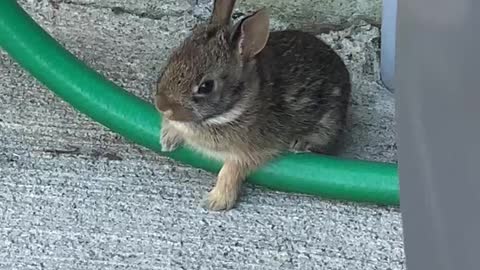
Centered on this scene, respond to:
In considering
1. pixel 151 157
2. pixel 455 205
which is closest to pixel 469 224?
pixel 455 205

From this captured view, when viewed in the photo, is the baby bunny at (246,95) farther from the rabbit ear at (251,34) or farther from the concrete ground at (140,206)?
the concrete ground at (140,206)

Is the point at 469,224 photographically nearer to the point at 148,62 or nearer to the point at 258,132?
the point at 258,132

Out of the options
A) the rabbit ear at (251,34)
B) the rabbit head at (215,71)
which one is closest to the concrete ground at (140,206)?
the rabbit head at (215,71)

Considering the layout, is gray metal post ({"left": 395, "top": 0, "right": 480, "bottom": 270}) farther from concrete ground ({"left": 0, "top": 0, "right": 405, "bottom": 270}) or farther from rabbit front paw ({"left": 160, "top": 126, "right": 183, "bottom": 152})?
rabbit front paw ({"left": 160, "top": 126, "right": 183, "bottom": 152})

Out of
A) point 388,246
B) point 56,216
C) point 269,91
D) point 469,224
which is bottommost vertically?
point 56,216

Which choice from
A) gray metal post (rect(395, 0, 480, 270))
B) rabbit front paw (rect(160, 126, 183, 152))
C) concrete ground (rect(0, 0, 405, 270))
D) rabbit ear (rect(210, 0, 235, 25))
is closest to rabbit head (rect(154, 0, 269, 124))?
rabbit ear (rect(210, 0, 235, 25))

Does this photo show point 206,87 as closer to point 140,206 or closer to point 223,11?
point 223,11
